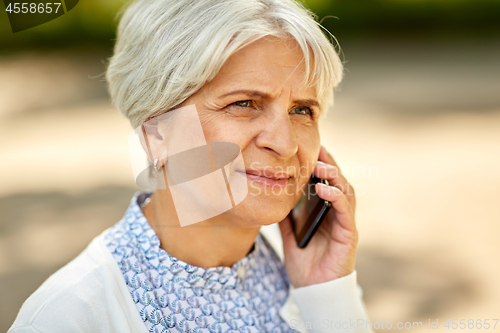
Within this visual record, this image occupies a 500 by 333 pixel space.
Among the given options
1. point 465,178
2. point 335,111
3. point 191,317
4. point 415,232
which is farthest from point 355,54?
point 191,317

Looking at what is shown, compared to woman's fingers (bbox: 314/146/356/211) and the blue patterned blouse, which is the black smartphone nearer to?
woman's fingers (bbox: 314/146/356/211)

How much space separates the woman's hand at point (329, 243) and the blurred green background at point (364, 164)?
30.5 inches

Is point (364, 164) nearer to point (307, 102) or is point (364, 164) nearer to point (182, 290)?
point (307, 102)

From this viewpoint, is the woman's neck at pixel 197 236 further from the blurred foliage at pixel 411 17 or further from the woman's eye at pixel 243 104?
the blurred foliage at pixel 411 17

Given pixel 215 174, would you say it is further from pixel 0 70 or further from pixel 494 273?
pixel 0 70

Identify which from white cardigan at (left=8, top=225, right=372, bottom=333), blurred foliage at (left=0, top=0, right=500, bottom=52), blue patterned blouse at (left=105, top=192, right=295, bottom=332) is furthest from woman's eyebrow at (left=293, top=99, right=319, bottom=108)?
blurred foliage at (left=0, top=0, right=500, bottom=52)

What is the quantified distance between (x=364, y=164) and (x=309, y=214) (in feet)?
12.9

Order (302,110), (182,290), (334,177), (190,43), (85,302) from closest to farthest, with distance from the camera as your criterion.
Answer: (85,302), (190,43), (182,290), (302,110), (334,177)

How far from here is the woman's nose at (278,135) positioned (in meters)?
1.49

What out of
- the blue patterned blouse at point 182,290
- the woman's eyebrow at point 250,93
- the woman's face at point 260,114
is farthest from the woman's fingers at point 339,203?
the woman's eyebrow at point 250,93

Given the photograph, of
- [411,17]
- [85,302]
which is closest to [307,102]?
[85,302]

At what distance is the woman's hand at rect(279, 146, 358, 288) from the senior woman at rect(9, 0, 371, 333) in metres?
0.05

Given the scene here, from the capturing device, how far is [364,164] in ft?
18.6

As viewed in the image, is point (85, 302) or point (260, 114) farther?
point (260, 114)
